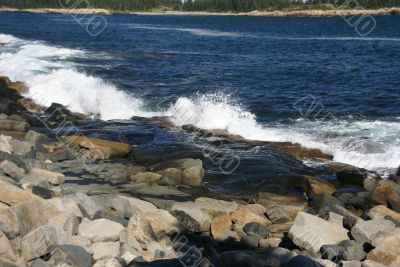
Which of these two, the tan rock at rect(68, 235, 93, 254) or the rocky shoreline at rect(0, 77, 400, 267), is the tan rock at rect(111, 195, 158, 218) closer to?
the rocky shoreline at rect(0, 77, 400, 267)

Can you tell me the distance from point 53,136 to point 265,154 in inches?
234

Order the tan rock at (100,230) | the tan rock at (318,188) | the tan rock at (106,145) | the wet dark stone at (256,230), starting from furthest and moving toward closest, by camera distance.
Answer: the tan rock at (106,145) → the tan rock at (318,188) → the wet dark stone at (256,230) → the tan rock at (100,230)

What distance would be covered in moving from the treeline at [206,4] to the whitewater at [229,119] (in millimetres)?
119895

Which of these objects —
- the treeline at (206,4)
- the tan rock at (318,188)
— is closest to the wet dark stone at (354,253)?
the tan rock at (318,188)

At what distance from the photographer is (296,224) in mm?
8312

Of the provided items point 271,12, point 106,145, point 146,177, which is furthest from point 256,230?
point 271,12

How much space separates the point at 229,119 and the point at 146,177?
7.75m

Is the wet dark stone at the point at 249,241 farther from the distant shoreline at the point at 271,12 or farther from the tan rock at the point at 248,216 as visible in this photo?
the distant shoreline at the point at 271,12

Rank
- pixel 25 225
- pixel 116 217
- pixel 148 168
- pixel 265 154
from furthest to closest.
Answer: pixel 265 154 → pixel 148 168 → pixel 116 217 → pixel 25 225

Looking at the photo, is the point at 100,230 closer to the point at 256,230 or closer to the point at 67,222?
the point at 67,222

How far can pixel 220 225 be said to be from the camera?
30.0 feet

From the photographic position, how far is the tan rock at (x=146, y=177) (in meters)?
11.6

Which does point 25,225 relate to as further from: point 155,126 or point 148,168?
point 155,126

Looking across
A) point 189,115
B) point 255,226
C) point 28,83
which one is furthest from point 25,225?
point 28,83
